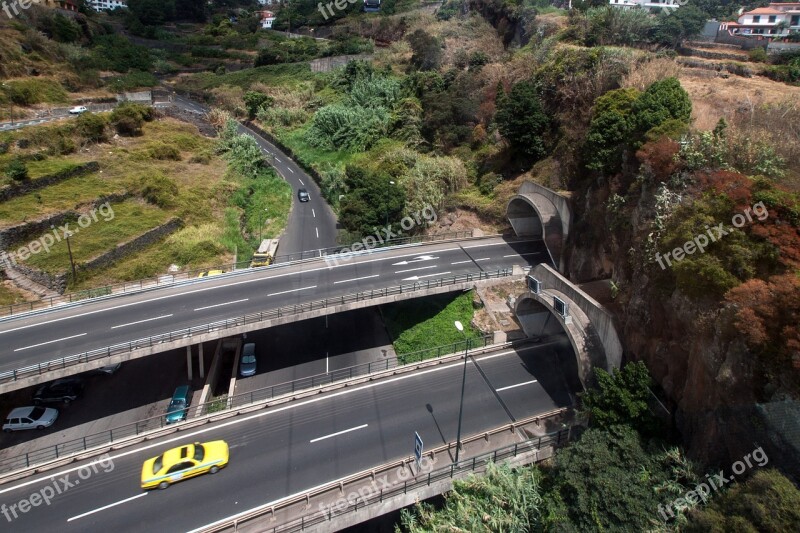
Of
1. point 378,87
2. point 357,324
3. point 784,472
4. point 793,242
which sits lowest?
point 357,324

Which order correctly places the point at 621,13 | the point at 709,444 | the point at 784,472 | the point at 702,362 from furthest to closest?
the point at 621,13 → the point at 702,362 → the point at 709,444 → the point at 784,472

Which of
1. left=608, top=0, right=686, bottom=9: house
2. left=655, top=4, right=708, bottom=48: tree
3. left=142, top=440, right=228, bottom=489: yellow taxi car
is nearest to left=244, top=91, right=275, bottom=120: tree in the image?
left=608, top=0, right=686, bottom=9: house

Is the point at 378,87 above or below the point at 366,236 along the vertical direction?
above

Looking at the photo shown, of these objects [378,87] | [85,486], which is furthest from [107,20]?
[85,486]

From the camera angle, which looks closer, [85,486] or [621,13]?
[85,486]

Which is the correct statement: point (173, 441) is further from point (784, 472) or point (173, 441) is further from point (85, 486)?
point (784, 472)

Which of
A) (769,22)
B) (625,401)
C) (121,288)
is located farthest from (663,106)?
(769,22)

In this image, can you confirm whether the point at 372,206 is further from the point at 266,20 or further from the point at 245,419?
the point at 266,20

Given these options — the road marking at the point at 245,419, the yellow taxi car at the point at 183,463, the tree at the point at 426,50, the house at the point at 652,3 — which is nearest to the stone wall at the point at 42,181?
the road marking at the point at 245,419

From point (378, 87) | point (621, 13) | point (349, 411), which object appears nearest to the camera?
point (349, 411)
